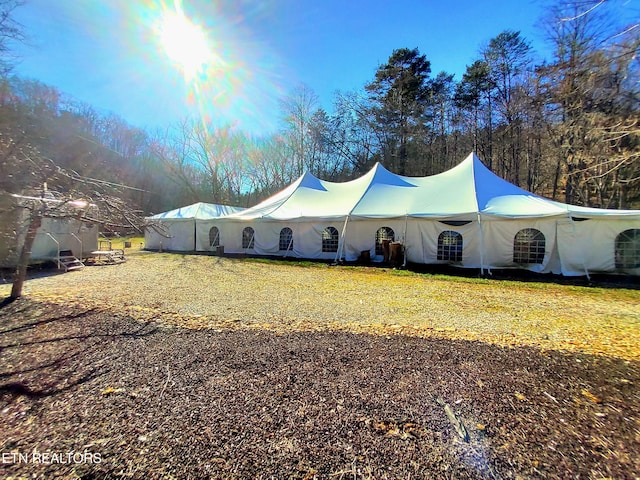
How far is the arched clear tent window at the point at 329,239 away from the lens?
1230 centimetres

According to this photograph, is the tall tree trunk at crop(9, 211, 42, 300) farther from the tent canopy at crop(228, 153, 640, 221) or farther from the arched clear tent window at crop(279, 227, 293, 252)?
the arched clear tent window at crop(279, 227, 293, 252)

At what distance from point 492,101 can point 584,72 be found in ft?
61.0

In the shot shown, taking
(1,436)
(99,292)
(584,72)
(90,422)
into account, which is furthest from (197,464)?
(584,72)

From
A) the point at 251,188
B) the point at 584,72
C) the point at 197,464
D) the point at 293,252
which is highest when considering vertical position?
the point at 251,188

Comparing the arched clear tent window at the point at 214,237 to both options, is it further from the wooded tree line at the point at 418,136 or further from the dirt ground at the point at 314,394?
the dirt ground at the point at 314,394

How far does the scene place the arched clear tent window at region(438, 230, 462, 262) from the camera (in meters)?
10.2

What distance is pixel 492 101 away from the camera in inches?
818

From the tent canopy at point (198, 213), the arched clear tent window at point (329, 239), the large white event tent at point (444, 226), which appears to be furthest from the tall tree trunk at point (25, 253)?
the tent canopy at point (198, 213)

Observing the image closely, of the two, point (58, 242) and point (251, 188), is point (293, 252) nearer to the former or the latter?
point (58, 242)

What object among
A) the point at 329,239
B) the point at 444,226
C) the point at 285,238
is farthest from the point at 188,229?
the point at 444,226

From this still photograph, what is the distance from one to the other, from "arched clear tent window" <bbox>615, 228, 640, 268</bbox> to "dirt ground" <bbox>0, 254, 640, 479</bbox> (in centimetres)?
562

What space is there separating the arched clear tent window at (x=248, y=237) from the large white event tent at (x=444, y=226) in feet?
0.17

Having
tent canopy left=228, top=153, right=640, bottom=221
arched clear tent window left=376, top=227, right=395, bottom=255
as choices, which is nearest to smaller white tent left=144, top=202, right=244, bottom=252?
tent canopy left=228, top=153, right=640, bottom=221

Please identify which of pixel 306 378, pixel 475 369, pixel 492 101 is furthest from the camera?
pixel 492 101
